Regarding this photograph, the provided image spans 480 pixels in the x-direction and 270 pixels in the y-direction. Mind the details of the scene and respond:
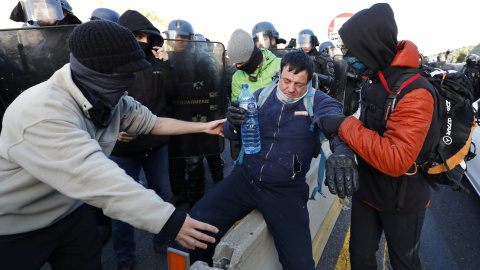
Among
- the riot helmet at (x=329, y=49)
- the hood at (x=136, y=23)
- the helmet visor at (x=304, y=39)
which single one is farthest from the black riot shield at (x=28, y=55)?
the riot helmet at (x=329, y=49)

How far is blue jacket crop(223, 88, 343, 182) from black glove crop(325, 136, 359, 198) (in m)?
0.63

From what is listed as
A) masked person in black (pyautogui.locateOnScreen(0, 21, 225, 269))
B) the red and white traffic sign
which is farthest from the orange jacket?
the red and white traffic sign

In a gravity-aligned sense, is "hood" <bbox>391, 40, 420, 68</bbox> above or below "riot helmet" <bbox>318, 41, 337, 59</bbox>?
above

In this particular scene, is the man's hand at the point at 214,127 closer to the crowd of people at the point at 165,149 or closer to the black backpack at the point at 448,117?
the crowd of people at the point at 165,149

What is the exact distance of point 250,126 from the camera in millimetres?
2473

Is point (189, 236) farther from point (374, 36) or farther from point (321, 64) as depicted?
point (321, 64)

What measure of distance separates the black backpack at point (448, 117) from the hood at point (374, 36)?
21 cm

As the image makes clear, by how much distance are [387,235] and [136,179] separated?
8.37 ft

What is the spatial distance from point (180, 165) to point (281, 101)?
2.19 metres

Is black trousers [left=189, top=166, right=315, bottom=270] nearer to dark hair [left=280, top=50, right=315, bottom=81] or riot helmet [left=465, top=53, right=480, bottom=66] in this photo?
dark hair [left=280, top=50, right=315, bottom=81]

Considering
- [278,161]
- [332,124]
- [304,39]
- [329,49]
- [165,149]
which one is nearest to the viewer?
[332,124]

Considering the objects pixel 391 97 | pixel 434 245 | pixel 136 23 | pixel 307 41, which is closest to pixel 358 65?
pixel 391 97

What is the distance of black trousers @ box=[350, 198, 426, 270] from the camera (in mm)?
2015

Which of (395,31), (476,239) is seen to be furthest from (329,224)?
(395,31)
